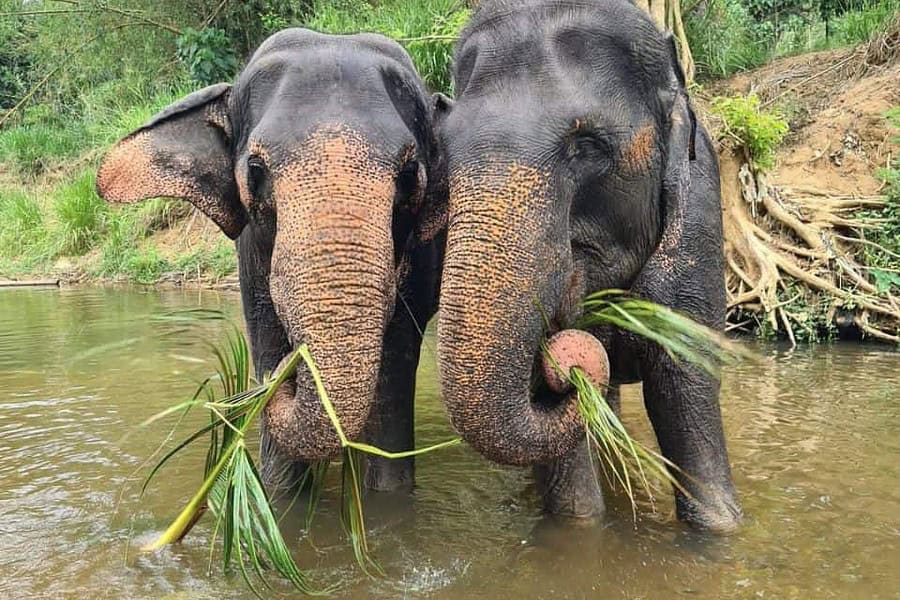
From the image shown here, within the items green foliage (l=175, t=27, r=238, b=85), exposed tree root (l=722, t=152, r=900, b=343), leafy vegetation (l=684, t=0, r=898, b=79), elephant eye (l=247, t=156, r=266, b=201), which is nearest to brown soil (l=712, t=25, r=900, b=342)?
exposed tree root (l=722, t=152, r=900, b=343)

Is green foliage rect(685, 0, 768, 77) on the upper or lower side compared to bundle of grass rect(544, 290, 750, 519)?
upper

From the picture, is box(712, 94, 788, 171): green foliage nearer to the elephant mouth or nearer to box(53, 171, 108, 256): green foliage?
the elephant mouth

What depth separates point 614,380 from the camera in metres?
3.39

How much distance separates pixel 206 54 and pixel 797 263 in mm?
10294

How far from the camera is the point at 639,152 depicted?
265 cm

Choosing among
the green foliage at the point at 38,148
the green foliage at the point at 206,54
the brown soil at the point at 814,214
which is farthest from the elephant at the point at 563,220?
the green foliage at the point at 38,148

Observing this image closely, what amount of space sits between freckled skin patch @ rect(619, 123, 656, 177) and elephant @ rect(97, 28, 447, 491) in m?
0.54

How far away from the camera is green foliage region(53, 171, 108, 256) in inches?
609

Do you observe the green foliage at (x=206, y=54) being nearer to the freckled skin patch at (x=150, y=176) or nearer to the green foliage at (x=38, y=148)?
the green foliage at (x=38, y=148)

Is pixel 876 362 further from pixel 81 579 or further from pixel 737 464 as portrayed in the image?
pixel 81 579

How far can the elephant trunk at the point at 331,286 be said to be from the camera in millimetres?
2600

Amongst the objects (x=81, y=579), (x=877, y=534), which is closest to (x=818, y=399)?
(x=877, y=534)

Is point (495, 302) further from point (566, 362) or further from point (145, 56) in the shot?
point (145, 56)

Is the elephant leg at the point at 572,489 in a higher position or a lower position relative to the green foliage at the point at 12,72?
lower
